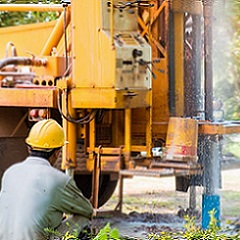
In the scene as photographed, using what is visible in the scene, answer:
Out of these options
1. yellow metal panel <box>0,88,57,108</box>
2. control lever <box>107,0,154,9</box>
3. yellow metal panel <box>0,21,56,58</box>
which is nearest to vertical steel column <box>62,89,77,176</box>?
yellow metal panel <box>0,88,57,108</box>

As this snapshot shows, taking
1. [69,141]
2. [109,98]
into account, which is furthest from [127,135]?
[69,141]

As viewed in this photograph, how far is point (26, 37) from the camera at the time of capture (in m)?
7.00

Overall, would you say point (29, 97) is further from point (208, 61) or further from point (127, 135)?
point (208, 61)

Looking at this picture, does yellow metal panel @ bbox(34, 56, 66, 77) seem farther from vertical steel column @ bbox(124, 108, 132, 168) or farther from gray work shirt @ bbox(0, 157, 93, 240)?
gray work shirt @ bbox(0, 157, 93, 240)

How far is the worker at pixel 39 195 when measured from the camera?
3766 mm

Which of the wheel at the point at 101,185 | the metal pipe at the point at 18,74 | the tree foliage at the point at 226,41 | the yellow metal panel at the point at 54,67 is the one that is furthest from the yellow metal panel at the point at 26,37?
the wheel at the point at 101,185

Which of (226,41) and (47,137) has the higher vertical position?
(226,41)

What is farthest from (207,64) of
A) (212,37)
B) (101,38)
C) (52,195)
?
(52,195)

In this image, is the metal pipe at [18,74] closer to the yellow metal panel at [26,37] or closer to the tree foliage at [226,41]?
the yellow metal panel at [26,37]

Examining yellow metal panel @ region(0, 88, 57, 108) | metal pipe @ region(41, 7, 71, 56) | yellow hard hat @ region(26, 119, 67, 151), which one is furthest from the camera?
metal pipe @ region(41, 7, 71, 56)

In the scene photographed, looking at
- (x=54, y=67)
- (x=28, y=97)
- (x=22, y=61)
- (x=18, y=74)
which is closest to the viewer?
(x=28, y=97)

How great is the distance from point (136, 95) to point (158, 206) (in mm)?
1440

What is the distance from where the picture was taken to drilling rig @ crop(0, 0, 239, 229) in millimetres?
4090

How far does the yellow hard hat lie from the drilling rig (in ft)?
0.62
